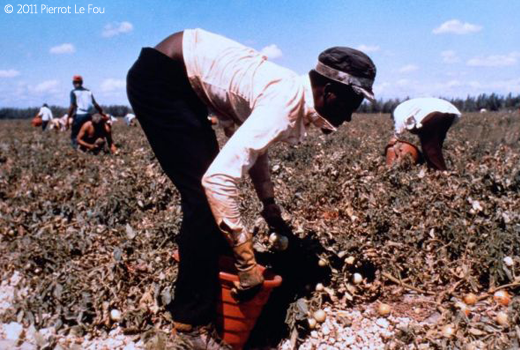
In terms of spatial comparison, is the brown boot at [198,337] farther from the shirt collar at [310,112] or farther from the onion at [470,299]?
the onion at [470,299]

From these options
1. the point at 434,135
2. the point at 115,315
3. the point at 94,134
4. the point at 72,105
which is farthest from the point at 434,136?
the point at 72,105

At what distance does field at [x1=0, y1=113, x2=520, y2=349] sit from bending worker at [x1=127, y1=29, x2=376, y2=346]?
427mm

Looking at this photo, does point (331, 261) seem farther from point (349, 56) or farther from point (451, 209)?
point (349, 56)

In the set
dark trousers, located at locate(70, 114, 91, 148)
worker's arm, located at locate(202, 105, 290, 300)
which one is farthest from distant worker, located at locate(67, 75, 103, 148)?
worker's arm, located at locate(202, 105, 290, 300)

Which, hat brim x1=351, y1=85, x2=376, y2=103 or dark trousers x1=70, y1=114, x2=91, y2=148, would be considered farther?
dark trousers x1=70, y1=114, x2=91, y2=148

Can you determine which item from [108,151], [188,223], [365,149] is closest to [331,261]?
[188,223]

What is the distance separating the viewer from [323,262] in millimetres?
2994

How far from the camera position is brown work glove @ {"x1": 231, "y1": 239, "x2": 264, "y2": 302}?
2.02 metres

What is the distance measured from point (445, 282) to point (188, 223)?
1861 millimetres

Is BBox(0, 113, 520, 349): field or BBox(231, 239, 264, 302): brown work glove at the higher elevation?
BBox(231, 239, 264, 302): brown work glove

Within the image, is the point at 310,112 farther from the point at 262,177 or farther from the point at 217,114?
the point at 262,177

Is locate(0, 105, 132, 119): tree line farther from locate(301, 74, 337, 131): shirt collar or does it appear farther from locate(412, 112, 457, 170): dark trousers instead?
locate(301, 74, 337, 131): shirt collar

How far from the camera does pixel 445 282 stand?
306cm

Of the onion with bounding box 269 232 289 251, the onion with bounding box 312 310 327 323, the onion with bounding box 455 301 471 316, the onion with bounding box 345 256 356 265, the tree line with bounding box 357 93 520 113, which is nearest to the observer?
the onion with bounding box 455 301 471 316
